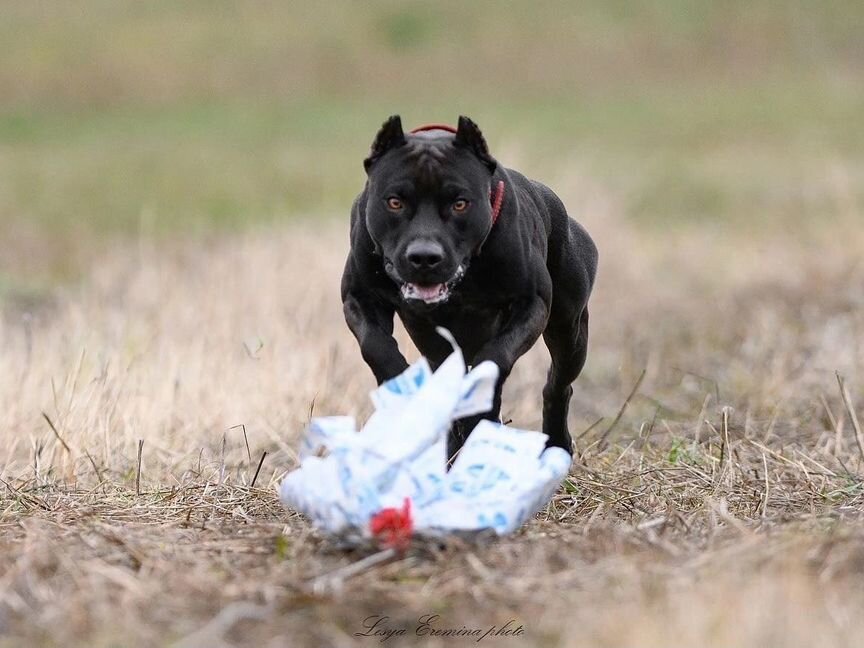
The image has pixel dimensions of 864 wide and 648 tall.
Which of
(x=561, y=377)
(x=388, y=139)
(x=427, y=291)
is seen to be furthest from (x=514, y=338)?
(x=561, y=377)

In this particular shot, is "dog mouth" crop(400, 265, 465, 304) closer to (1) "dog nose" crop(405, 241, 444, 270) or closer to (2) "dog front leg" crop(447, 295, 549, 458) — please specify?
(1) "dog nose" crop(405, 241, 444, 270)

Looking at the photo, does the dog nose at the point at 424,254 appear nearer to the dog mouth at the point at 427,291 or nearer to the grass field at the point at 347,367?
the dog mouth at the point at 427,291

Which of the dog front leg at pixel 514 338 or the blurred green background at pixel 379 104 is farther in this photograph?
the blurred green background at pixel 379 104

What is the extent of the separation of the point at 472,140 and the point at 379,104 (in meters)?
28.2

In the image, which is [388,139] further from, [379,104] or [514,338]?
[379,104]

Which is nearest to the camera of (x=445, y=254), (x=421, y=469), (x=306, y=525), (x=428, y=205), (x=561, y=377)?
(x=421, y=469)

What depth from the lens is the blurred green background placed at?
2031 cm

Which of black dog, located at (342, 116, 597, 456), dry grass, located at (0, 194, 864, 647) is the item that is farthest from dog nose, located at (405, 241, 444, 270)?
dry grass, located at (0, 194, 864, 647)

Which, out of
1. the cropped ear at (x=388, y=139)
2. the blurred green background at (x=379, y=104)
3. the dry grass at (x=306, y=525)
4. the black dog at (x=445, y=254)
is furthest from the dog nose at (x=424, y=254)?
the blurred green background at (x=379, y=104)

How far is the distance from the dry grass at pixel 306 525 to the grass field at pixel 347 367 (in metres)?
0.02

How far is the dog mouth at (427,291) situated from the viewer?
525 cm

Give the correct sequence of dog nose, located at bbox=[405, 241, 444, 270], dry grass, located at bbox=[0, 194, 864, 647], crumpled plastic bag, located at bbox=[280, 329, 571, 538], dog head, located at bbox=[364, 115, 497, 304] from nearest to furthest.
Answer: dry grass, located at bbox=[0, 194, 864, 647], crumpled plastic bag, located at bbox=[280, 329, 571, 538], dog nose, located at bbox=[405, 241, 444, 270], dog head, located at bbox=[364, 115, 497, 304]

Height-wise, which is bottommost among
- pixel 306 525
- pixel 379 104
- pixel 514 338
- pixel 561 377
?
pixel 306 525

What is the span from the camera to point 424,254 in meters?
5.11
